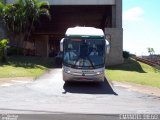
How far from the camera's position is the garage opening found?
42.5m

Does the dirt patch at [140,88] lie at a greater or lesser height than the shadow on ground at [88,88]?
lesser

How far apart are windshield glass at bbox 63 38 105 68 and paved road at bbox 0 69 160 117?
1465 mm

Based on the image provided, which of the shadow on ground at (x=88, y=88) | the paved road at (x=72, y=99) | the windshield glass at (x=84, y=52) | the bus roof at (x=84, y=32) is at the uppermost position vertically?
the bus roof at (x=84, y=32)

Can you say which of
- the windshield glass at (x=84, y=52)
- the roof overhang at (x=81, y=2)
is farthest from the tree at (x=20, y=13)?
the windshield glass at (x=84, y=52)

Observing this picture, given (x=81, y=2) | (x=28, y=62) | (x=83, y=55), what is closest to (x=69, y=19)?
(x=81, y=2)

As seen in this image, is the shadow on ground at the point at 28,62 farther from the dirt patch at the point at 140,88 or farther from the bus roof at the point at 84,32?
the dirt patch at the point at 140,88

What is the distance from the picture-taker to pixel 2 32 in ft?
123

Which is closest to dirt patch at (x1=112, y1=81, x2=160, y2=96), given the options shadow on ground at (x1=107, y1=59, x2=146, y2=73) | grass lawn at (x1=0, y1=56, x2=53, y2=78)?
grass lawn at (x1=0, y1=56, x2=53, y2=78)

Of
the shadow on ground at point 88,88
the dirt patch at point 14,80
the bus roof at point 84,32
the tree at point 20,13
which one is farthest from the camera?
the tree at point 20,13

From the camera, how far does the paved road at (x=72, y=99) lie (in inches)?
521

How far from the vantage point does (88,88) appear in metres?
20.8

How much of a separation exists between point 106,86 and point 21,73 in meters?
6.81

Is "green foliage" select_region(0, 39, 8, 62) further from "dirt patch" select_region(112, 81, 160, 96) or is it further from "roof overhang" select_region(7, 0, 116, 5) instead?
"dirt patch" select_region(112, 81, 160, 96)

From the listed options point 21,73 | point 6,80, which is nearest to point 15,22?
point 21,73
